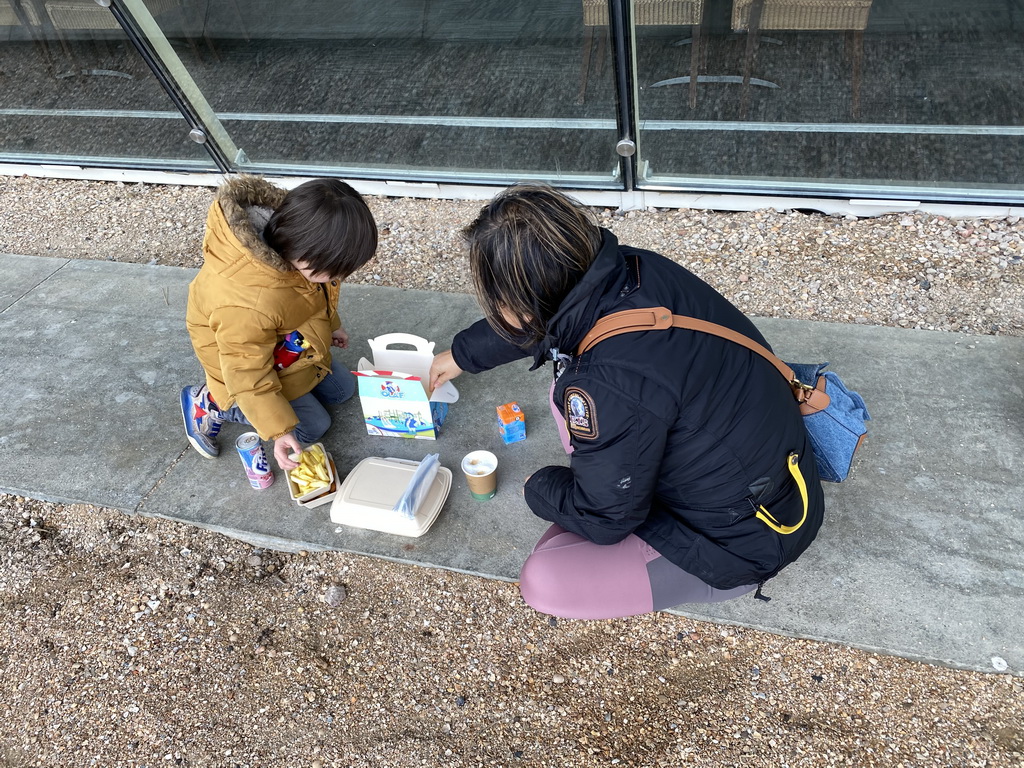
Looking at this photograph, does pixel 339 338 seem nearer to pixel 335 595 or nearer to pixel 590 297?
pixel 335 595

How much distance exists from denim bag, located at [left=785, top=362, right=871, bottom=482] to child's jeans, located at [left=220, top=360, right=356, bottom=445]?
5.91ft

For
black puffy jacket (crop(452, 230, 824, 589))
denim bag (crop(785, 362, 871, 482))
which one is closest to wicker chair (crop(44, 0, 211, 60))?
black puffy jacket (crop(452, 230, 824, 589))

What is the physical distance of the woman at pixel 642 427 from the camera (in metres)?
1.72

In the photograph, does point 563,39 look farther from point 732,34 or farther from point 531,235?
point 531,235

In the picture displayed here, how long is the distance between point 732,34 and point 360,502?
2846 millimetres

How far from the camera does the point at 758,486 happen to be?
1.88 m

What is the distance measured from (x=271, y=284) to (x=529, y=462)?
1.16m

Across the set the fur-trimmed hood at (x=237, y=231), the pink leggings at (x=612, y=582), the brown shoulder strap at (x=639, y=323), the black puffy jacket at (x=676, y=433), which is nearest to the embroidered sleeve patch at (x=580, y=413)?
the black puffy jacket at (x=676, y=433)

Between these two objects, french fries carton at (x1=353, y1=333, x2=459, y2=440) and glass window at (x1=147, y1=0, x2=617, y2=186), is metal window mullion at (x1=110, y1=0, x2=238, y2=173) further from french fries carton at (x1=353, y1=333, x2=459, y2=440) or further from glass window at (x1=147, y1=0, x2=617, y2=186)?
french fries carton at (x1=353, y1=333, x2=459, y2=440)

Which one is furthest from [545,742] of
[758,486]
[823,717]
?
[758,486]

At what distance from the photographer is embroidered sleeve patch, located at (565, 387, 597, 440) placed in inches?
69.3

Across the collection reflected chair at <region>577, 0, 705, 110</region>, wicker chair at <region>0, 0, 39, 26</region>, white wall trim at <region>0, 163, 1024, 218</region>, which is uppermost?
wicker chair at <region>0, 0, 39, 26</region>

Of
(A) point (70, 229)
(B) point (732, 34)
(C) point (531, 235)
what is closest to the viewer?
(C) point (531, 235)

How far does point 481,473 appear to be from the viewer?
261 centimetres
